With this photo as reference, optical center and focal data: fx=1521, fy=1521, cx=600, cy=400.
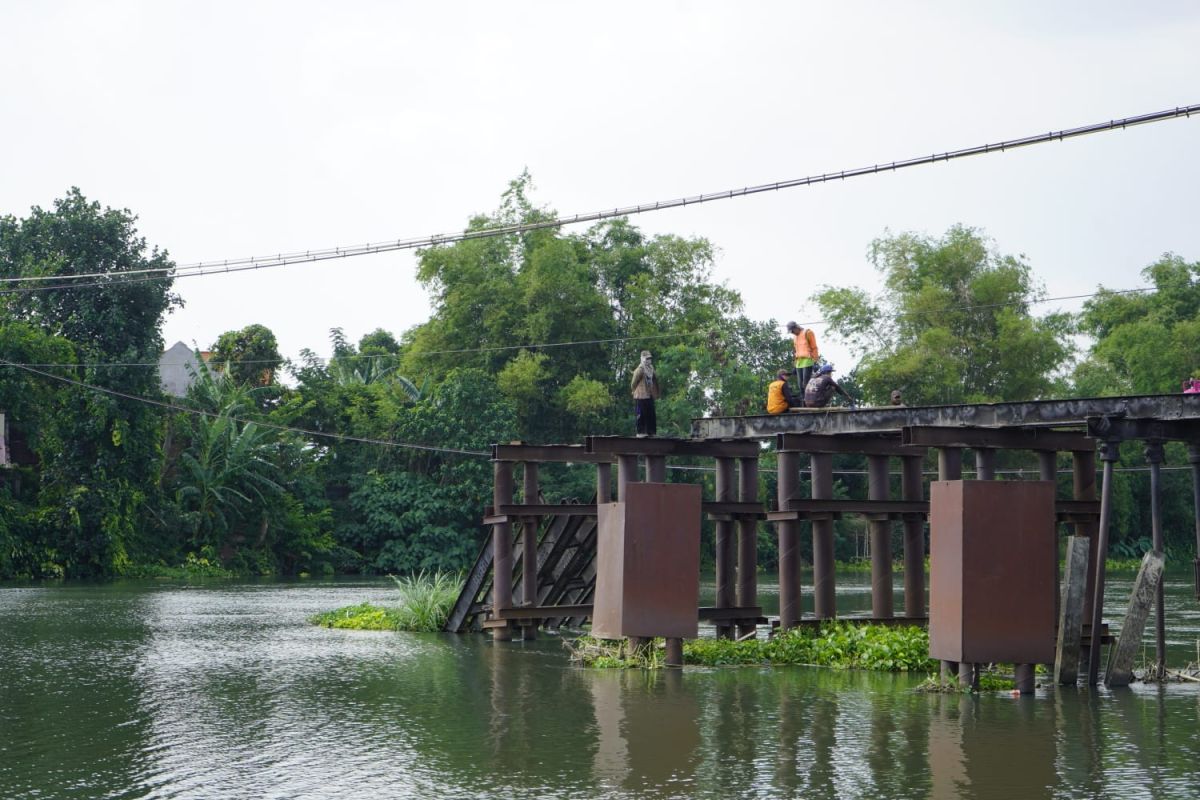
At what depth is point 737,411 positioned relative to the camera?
61.4m

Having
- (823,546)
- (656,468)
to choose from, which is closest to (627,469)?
(656,468)

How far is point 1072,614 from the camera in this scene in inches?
680

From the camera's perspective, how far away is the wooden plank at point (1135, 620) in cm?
1694

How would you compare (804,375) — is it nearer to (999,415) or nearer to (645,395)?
(645,395)

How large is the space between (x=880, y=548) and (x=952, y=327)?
43.1 meters

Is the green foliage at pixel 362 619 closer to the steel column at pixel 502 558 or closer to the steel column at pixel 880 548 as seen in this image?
the steel column at pixel 502 558

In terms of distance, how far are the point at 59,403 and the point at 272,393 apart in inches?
402

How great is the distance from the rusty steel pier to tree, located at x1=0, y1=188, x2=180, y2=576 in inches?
1065

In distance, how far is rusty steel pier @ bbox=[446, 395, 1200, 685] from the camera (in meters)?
17.2

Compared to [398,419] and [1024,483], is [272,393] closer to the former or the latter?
[398,419]

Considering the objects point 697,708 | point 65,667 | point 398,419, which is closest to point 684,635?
point 697,708

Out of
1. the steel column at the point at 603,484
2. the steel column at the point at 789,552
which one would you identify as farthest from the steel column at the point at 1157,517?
the steel column at the point at 603,484

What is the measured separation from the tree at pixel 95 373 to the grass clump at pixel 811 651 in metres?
32.1

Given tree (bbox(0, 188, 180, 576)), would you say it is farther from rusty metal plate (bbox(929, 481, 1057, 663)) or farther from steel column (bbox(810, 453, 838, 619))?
rusty metal plate (bbox(929, 481, 1057, 663))
